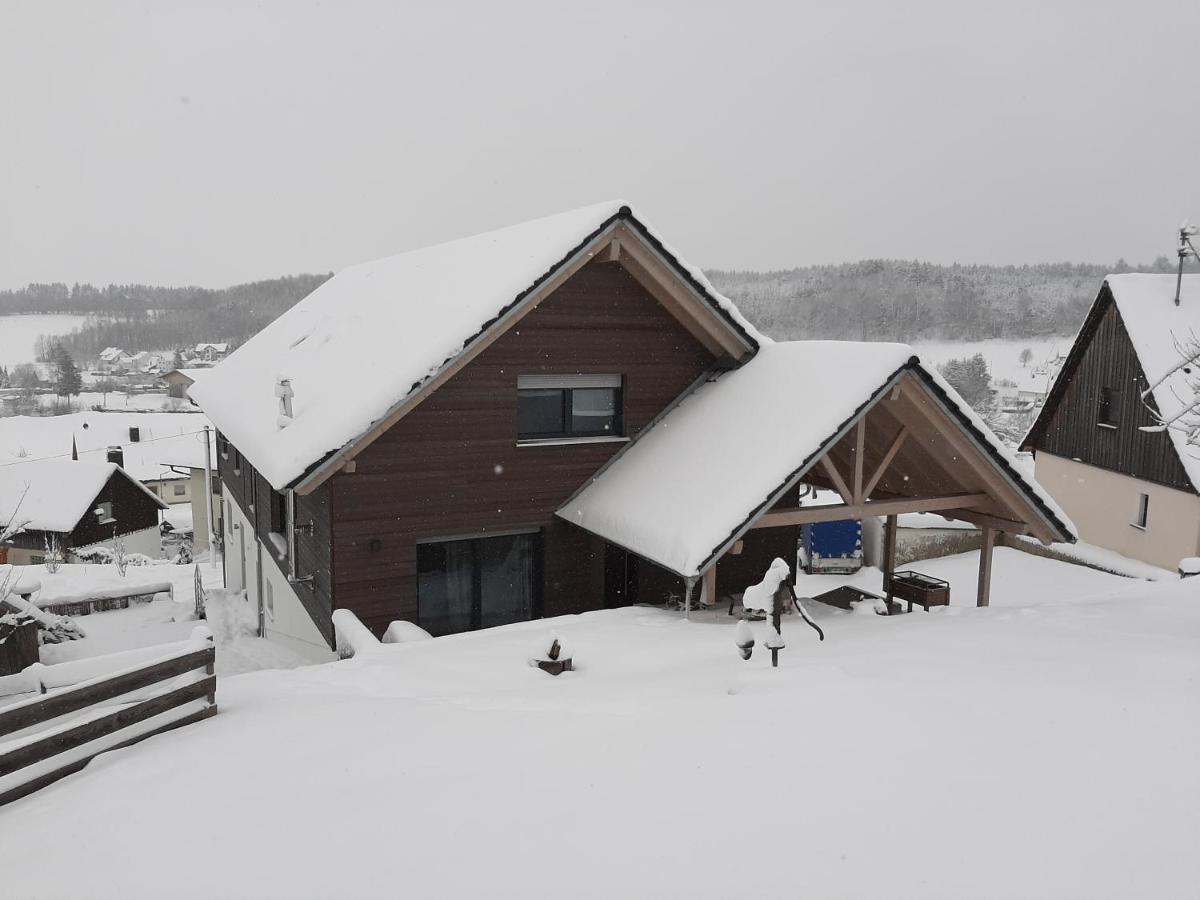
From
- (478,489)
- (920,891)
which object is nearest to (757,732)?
(920,891)

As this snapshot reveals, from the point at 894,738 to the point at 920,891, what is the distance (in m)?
1.60

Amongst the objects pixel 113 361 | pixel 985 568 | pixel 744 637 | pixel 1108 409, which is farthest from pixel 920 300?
Result: pixel 113 361

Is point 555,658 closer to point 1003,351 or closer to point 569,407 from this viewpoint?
point 569,407

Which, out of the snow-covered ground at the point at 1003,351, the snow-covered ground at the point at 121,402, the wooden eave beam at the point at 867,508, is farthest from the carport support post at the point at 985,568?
the snow-covered ground at the point at 121,402

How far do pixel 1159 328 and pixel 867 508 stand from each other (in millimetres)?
15811

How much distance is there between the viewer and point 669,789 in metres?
5.01

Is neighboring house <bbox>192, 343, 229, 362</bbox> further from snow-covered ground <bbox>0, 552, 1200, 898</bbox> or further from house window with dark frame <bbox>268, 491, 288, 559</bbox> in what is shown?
snow-covered ground <bbox>0, 552, 1200, 898</bbox>

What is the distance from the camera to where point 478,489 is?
38.6 ft

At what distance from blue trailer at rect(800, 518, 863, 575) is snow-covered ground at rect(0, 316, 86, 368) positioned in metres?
128

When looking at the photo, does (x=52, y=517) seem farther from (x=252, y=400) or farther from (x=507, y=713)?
(x=507, y=713)

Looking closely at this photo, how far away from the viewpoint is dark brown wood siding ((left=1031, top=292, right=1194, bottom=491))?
70.4 feet

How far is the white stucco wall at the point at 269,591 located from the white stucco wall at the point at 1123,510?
20.2 m

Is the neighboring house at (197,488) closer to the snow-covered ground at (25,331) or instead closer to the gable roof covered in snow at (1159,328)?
the gable roof covered in snow at (1159,328)

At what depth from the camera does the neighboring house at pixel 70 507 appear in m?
40.3
